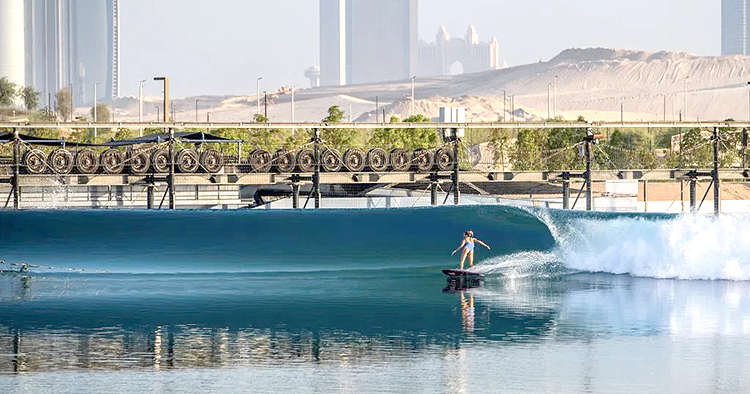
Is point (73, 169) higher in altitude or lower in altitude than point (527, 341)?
higher

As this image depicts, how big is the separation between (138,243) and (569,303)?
19.6 metres

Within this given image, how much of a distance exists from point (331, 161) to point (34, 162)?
1308 cm

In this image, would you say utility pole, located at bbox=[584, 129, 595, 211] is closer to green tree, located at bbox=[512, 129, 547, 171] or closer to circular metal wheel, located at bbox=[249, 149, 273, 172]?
circular metal wheel, located at bbox=[249, 149, 273, 172]

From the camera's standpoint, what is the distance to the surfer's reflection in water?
2720 cm

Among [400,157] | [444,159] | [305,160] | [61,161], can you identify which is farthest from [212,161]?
[444,159]

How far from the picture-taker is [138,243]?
45.9m

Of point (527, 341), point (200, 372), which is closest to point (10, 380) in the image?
point (200, 372)

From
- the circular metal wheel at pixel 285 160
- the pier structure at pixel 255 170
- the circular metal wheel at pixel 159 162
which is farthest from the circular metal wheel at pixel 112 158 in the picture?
the circular metal wheel at pixel 285 160

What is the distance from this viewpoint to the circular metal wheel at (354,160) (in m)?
55.5

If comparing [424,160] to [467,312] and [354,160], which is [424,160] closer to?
[354,160]

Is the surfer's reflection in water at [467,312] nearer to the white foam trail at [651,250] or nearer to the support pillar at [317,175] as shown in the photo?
the white foam trail at [651,250]

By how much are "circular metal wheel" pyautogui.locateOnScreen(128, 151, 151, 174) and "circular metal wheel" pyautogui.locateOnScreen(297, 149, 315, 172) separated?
265 inches

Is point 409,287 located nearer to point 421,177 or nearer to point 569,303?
point 569,303

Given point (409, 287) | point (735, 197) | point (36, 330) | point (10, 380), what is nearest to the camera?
point (10, 380)
